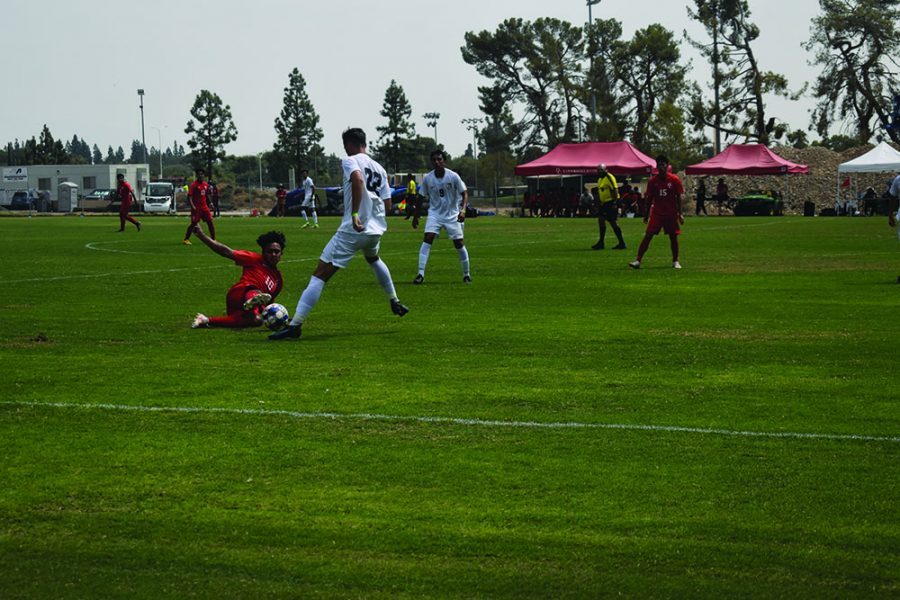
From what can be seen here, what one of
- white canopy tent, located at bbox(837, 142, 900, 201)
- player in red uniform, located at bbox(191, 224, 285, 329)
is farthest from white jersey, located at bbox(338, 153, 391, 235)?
white canopy tent, located at bbox(837, 142, 900, 201)

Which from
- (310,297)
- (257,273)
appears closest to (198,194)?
(257,273)

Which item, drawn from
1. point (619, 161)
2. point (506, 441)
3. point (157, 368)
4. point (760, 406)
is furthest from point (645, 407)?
point (619, 161)

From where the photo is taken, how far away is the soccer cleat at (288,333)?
13.1 m

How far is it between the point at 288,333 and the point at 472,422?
16.0 ft

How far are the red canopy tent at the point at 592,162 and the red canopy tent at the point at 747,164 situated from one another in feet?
10.1

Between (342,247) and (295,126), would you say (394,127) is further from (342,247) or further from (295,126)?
(342,247)

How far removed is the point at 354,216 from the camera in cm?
1370

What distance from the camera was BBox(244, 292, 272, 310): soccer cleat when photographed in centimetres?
1401

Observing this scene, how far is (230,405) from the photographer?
9.26 meters

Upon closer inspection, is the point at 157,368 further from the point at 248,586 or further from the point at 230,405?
the point at 248,586

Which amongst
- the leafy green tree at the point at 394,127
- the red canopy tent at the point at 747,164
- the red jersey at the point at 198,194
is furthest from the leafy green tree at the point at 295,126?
the red jersey at the point at 198,194

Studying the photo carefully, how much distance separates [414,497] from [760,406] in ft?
11.6

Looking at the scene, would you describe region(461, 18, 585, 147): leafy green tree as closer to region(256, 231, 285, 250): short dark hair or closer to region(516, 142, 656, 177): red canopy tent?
region(516, 142, 656, 177): red canopy tent

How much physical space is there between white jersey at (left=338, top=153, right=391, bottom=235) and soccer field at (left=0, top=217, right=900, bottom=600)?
114cm
